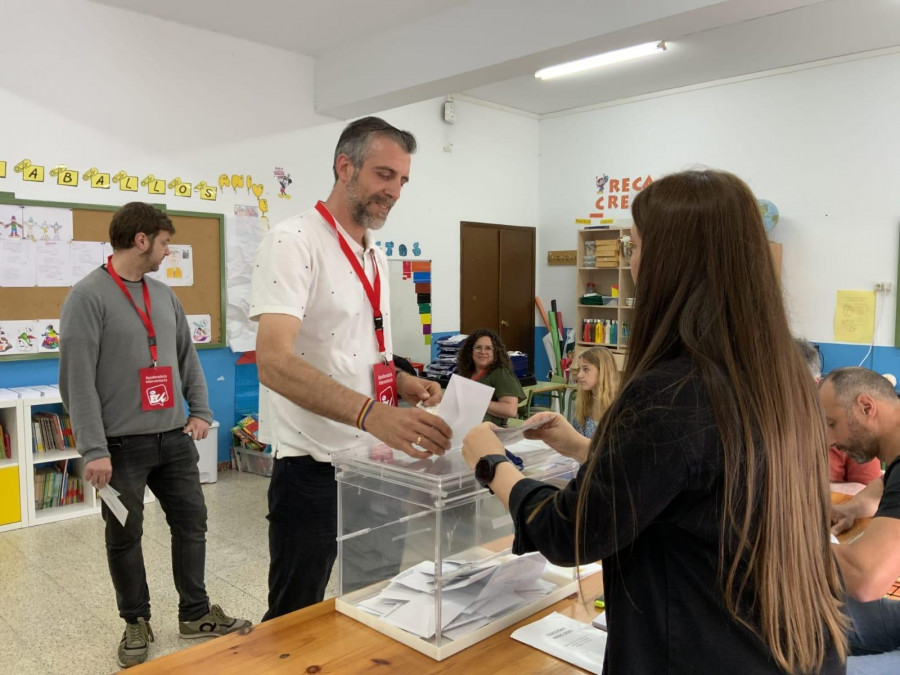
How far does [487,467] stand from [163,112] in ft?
15.9

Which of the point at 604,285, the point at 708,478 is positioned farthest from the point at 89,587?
the point at 604,285

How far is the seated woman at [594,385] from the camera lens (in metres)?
4.43

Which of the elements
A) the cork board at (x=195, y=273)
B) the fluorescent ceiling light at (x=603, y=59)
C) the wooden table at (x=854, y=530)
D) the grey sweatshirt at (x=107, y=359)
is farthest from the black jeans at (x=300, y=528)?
the fluorescent ceiling light at (x=603, y=59)

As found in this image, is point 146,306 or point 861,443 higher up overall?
point 146,306

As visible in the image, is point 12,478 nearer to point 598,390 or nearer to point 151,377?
point 151,377

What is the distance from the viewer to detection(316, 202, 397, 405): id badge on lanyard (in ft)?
6.41

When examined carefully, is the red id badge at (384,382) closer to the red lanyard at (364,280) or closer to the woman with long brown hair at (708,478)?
the red lanyard at (364,280)

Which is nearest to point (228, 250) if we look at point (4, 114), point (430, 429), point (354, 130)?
point (4, 114)

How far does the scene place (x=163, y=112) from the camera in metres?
5.12

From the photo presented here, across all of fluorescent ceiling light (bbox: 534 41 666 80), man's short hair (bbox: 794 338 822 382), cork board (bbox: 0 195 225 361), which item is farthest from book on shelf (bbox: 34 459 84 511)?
fluorescent ceiling light (bbox: 534 41 666 80)

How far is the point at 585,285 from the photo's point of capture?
791 centimetres

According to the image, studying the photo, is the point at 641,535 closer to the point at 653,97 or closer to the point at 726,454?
the point at 726,454

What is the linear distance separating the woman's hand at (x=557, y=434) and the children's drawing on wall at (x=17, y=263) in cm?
422

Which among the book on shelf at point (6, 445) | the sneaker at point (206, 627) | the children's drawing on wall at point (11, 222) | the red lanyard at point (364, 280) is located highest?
the children's drawing on wall at point (11, 222)
